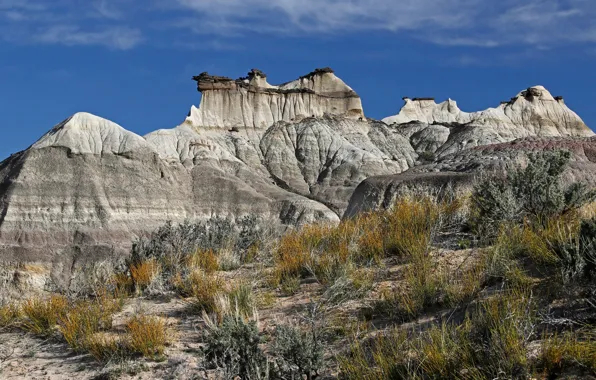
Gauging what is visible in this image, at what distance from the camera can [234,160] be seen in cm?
6644

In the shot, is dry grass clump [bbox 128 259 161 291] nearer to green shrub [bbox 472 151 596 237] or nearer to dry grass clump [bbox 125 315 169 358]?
dry grass clump [bbox 125 315 169 358]

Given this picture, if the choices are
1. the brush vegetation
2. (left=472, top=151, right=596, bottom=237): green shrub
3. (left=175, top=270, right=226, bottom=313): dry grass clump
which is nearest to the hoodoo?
(left=472, top=151, right=596, bottom=237): green shrub

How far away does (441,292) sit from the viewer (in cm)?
555

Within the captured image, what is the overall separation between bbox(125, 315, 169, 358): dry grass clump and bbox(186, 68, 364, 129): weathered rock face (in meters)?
72.5

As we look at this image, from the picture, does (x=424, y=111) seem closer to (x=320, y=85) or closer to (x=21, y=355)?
(x=320, y=85)

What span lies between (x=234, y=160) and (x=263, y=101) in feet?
68.3

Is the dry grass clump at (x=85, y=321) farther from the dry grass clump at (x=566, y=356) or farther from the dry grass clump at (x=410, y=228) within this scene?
the dry grass clump at (x=566, y=356)

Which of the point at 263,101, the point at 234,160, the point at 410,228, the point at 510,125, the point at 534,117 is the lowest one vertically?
the point at 410,228

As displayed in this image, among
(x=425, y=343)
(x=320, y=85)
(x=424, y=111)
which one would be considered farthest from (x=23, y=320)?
(x=424, y=111)

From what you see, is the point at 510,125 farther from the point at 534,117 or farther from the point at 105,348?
the point at 105,348

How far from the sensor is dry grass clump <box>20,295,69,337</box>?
6.61m

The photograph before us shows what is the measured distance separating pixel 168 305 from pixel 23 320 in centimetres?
168

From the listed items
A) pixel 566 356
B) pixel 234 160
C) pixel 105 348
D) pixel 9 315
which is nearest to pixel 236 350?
pixel 105 348

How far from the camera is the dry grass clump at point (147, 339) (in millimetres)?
5484
